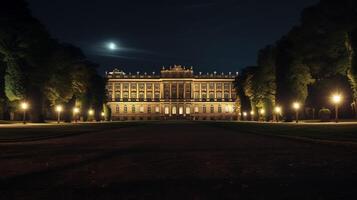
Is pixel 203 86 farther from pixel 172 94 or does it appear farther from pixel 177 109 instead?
pixel 177 109

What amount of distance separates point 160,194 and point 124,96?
17618 centimetres

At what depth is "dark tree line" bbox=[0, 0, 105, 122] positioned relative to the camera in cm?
5088

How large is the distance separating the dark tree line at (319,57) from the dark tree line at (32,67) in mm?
35785

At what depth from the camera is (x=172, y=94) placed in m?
180

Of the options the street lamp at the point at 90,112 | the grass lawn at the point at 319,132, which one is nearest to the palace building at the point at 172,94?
the street lamp at the point at 90,112

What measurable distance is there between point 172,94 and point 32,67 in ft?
409

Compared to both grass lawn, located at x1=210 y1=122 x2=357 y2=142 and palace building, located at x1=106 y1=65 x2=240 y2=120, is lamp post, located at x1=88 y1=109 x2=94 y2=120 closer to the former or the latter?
grass lawn, located at x1=210 y1=122 x2=357 y2=142

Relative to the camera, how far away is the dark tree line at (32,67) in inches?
2003

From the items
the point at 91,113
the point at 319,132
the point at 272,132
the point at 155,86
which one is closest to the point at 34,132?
the point at 272,132

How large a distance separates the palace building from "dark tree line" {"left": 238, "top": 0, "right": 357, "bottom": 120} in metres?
105

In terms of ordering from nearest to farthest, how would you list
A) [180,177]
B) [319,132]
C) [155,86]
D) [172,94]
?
1. [180,177]
2. [319,132]
3. [172,94]
4. [155,86]

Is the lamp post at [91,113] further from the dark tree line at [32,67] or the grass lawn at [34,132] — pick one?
the grass lawn at [34,132]

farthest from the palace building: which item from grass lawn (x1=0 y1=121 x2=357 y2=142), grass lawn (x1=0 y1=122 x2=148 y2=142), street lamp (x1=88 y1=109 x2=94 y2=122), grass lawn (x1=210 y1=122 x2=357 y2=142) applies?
grass lawn (x1=210 y1=122 x2=357 y2=142)

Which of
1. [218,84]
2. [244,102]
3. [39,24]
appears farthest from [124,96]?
[39,24]
